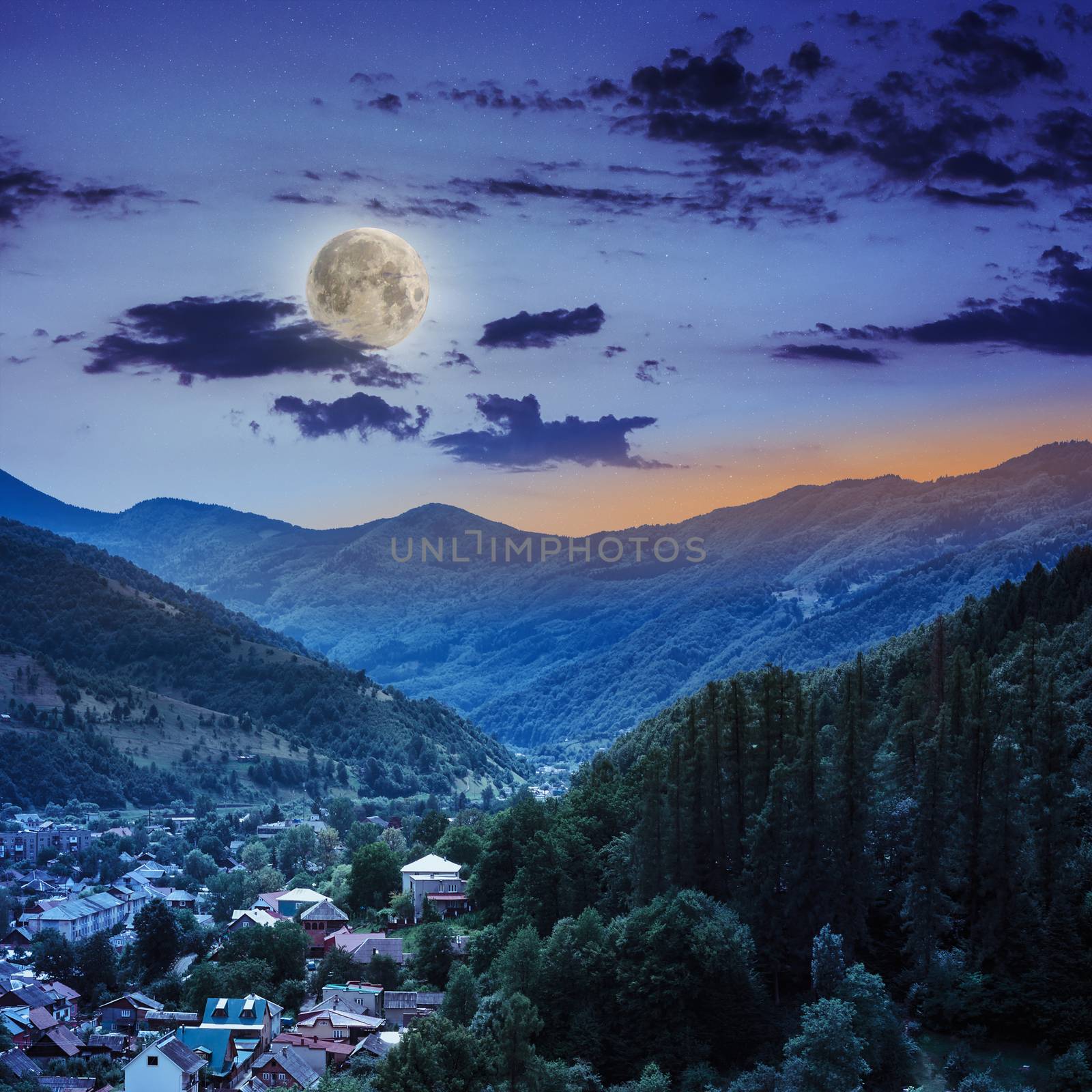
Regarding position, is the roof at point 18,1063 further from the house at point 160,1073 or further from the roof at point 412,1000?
the roof at point 412,1000

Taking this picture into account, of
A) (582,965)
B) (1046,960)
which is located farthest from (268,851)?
(1046,960)

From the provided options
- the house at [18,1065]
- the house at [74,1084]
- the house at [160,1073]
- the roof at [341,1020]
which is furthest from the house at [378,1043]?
the house at [18,1065]

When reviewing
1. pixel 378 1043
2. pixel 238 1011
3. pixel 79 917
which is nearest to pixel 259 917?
pixel 238 1011

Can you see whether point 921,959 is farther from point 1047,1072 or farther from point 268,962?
point 268,962

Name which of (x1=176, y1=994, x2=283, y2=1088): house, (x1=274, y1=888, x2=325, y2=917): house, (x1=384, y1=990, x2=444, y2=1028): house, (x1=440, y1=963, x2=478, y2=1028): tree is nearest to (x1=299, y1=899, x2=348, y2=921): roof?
(x1=274, y1=888, x2=325, y2=917): house

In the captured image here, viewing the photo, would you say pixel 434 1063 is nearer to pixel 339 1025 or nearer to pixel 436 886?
pixel 339 1025

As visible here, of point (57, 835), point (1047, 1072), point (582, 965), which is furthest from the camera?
point (57, 835)
